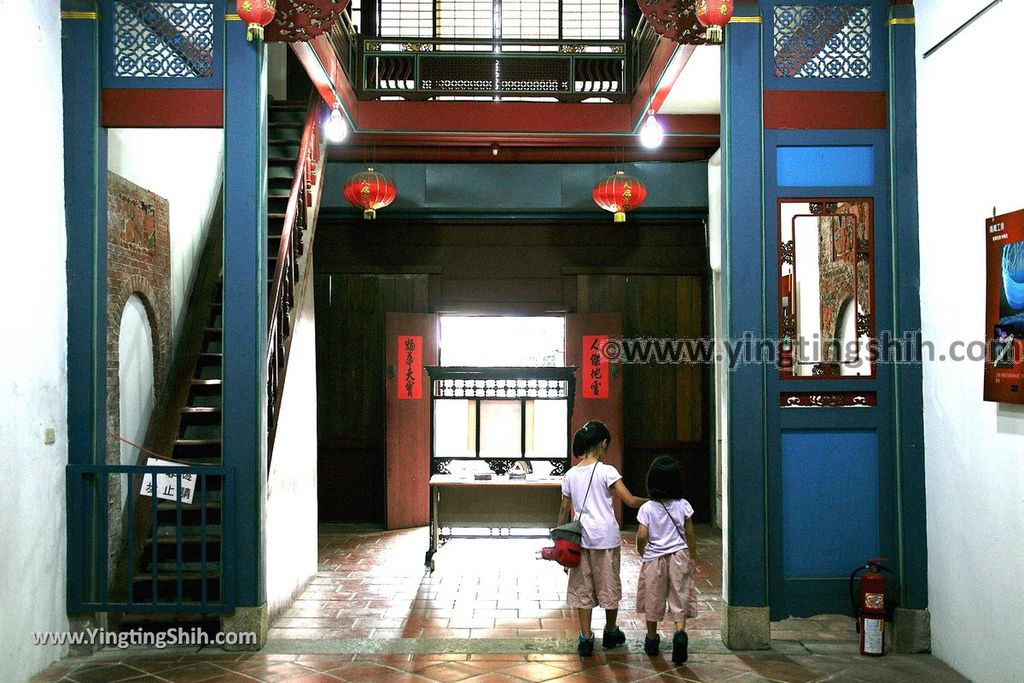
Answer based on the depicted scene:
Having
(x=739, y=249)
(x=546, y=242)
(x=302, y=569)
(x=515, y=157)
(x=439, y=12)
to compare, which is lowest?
(x=302, y=569)

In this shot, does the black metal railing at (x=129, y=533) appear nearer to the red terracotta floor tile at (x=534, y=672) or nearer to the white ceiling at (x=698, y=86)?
the red terracotta floor tile at (x=534, y=672)

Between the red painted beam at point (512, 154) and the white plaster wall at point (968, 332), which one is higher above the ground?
the red painted beam at point (512, 154)

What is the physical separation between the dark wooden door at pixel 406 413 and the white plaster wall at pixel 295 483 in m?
1.78

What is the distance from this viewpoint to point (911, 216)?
4656 millimetres

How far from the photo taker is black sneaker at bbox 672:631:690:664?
4387mm

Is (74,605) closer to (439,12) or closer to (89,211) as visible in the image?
(89,211)

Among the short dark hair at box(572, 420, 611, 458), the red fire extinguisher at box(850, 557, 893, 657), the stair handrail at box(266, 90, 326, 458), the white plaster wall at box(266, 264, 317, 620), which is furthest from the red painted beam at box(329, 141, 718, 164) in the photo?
the red fire extinguisher at box(850, 557, 893, 657)

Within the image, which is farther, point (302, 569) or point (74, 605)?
point (302, 569)

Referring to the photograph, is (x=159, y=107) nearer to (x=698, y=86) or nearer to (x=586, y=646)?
(x=586, y=646)

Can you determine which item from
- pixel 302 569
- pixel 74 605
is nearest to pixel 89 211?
pixel 74 605

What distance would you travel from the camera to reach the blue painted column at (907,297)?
15.1 ft

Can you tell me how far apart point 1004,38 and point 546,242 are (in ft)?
17.2

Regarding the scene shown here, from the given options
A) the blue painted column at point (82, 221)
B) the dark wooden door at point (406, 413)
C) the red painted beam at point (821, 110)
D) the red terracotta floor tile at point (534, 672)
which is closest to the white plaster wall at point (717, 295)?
the dark wooden door at point (406, 413)

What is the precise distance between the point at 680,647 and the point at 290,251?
3.64m
